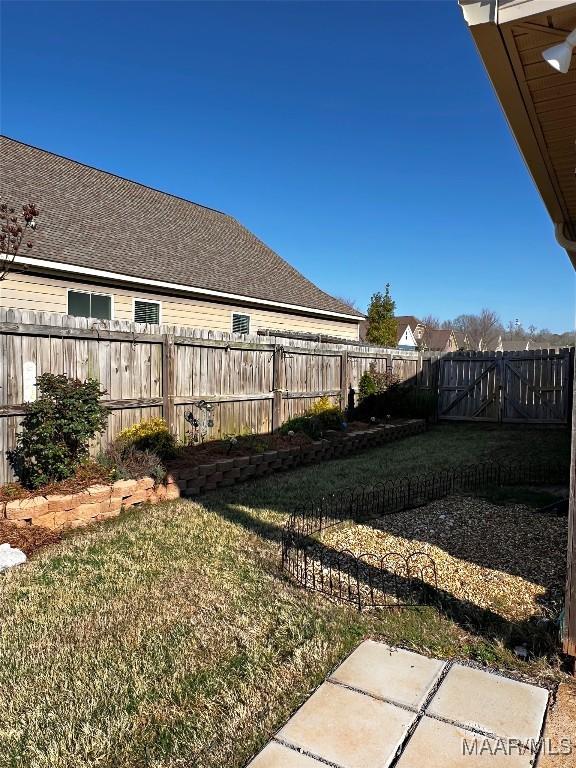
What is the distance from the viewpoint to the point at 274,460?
757cm

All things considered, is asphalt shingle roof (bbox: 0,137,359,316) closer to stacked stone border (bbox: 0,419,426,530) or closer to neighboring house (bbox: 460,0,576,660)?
stacked stone border (bbox: 0,419,426,530)

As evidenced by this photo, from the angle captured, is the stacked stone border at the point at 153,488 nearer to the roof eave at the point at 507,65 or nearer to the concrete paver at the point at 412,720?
the concrete paver at the point at 412,720

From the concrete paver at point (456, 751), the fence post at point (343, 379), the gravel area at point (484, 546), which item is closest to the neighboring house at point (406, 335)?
the fence post at point (343, 379)

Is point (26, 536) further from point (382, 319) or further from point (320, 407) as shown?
point (382, 319)

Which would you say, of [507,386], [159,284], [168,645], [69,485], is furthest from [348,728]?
[507,386]

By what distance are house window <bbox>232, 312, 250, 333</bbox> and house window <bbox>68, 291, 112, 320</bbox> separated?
3.53 meters

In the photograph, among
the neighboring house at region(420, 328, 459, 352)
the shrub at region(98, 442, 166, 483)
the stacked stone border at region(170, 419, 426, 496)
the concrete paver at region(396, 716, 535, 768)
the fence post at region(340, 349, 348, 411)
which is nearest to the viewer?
the concrete paver at region(396, 716, 535, 768)

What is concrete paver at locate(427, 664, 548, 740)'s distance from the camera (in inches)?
83.4

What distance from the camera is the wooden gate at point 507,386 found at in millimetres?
12609

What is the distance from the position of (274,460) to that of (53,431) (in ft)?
11.1

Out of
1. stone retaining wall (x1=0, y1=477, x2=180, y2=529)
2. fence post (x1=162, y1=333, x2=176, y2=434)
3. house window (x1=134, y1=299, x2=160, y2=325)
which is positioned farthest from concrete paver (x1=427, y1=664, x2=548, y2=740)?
house window (x1=134, y1=299, x2=160, y2=325)

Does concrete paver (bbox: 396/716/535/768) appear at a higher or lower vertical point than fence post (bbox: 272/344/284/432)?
lower

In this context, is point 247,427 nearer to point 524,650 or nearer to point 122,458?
point 122,458

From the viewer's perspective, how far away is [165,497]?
5906mm
